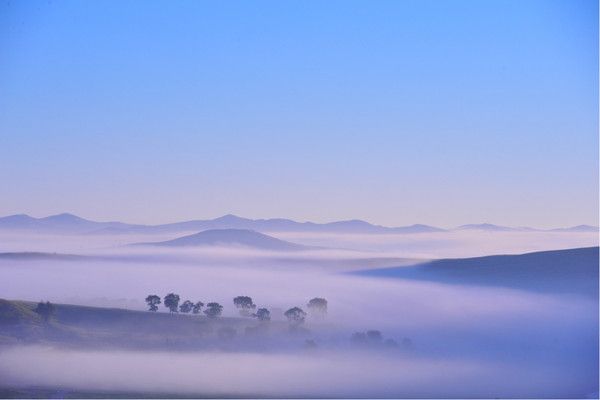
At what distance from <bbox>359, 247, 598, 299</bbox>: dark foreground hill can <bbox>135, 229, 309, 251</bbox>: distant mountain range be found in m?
2.37

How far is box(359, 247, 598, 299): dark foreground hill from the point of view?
68.9ft

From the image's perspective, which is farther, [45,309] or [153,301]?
[153,301]

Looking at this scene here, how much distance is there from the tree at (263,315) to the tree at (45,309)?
5095mm

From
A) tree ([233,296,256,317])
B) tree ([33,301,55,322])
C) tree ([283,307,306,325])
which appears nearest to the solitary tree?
tree ([233,296,256,317])

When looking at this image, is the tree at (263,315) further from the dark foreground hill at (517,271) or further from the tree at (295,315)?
the dark foreground hill at (517,271)

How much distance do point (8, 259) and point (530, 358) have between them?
1244cm

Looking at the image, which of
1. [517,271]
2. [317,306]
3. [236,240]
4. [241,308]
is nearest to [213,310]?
[241,308]

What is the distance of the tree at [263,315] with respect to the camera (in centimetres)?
2085

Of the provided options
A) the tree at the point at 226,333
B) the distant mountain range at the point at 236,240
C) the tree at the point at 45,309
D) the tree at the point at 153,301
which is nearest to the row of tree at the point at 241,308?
the tree at the point at 153,301

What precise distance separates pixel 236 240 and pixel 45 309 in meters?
5.22

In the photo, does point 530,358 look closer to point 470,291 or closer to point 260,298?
point 470,291

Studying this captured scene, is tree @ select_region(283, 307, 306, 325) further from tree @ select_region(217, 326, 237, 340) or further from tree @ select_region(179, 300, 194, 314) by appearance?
tree @ select_region(179, 300, 194, 314)

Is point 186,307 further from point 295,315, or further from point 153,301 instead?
point 295,315

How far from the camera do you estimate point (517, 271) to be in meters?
22.5
